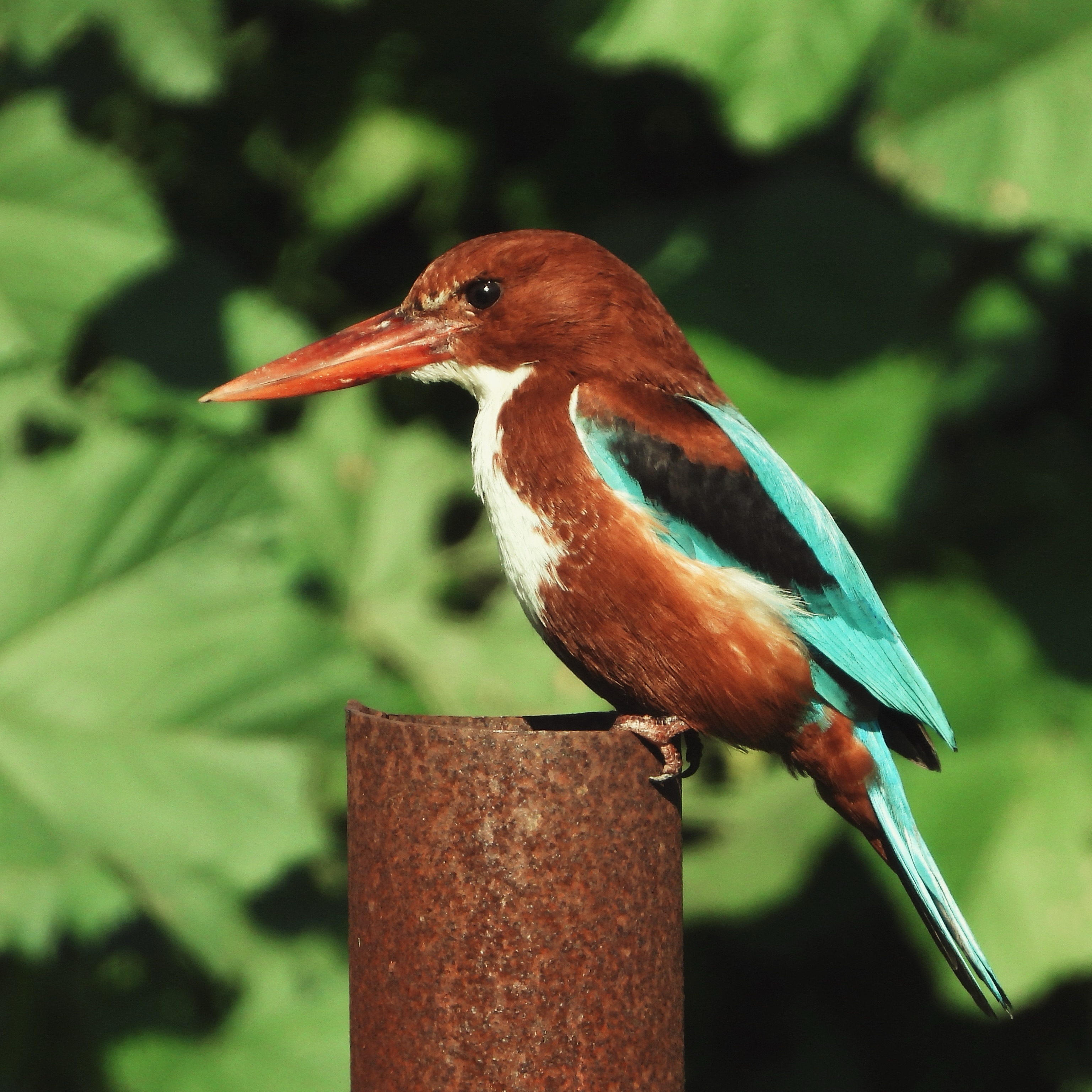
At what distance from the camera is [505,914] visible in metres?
1.49

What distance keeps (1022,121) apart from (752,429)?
1453 mm

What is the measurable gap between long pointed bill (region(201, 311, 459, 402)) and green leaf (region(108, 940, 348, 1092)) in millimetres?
1753

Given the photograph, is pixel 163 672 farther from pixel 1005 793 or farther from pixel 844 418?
pixel 1005 793

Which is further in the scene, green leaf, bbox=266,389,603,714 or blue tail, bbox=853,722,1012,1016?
green leaf, bbox=266,389,603,714

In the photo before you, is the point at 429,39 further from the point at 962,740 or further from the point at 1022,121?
the point at 962,740

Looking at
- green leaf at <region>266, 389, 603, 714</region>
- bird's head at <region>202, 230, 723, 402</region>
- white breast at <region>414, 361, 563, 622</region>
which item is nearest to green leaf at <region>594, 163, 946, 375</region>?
green leaf at <region>266, 389, 603, 714</region>

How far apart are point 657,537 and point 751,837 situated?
1836 millimetres

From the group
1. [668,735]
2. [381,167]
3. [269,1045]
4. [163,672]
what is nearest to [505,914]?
[668,735]

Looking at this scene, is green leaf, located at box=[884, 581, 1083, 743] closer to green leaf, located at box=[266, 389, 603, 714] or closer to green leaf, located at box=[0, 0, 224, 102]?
green leaf, located at box=[266, 389, 603, 714]

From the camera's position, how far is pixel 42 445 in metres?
3.52

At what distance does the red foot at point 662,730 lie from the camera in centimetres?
176

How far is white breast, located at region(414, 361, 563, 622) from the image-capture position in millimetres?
1983

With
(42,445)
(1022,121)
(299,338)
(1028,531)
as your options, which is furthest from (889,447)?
(42,445)

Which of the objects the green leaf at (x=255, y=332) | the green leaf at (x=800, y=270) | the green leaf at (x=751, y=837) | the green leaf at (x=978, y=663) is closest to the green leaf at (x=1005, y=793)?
the green leaf at (x=978, y=663)
